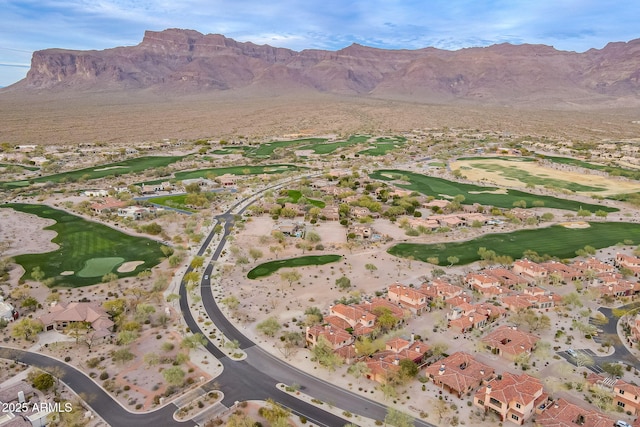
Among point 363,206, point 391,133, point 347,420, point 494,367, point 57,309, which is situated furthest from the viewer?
point 391,133

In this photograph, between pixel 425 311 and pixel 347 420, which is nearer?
pixel 347 420

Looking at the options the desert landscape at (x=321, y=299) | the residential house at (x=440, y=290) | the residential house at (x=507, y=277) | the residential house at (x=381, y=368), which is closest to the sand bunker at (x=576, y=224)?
the desert landscape at (x=321, y=299)

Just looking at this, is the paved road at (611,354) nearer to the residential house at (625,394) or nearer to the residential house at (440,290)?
the residential house at (625,394)

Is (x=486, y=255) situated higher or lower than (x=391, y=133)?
lower

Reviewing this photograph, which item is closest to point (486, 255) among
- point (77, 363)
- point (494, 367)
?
point (494, 367)

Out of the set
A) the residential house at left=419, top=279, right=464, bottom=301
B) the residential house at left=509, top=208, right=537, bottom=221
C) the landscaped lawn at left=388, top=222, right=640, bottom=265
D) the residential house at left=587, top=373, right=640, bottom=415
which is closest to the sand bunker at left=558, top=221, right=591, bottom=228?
the landscaped lawn at left=388, top=222, right=640, bottom=265

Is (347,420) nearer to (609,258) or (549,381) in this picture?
(549,381)

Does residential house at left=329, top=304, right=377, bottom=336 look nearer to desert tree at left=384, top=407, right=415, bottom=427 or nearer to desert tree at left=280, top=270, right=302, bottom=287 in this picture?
desert tree at left=280, top=270, right=302, bottom=287
